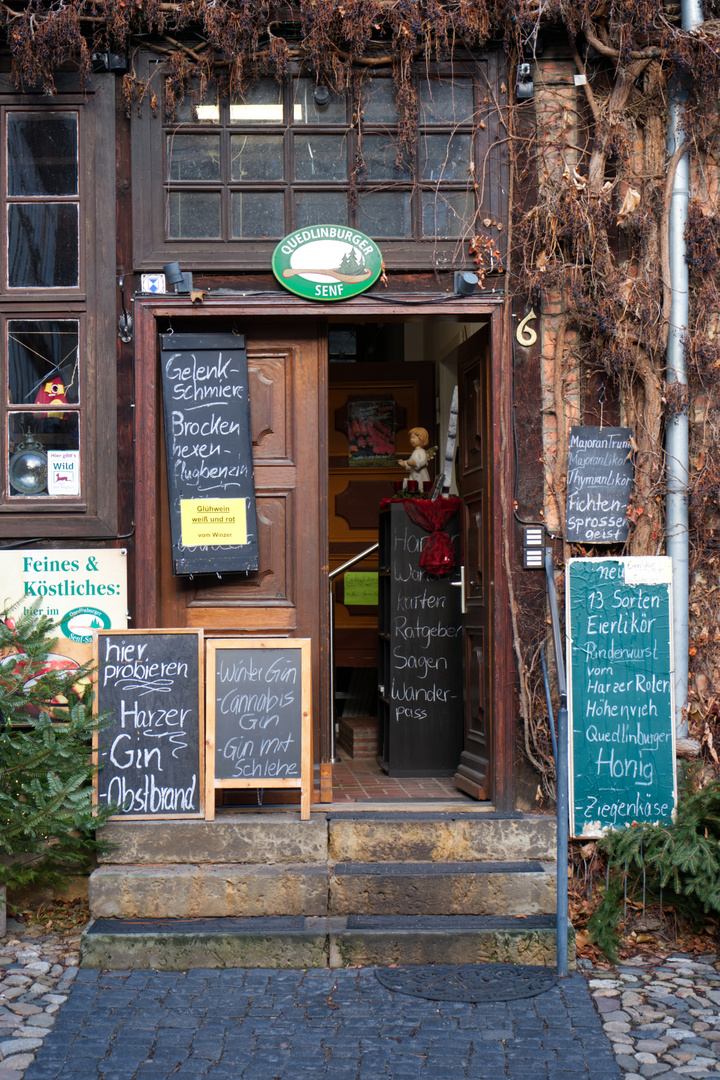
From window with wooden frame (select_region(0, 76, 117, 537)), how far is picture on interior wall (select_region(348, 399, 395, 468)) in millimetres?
3658

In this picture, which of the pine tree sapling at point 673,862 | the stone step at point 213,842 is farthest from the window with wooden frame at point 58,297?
the pine tree sapling at point 673,862

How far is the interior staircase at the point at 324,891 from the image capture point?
4680 millimetres

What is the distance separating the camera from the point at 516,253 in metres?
5.62

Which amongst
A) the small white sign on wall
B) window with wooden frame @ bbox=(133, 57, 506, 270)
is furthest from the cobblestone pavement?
window with wooden frame @ bbox=(133, 57, 506, 270)

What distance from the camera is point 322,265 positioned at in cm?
560

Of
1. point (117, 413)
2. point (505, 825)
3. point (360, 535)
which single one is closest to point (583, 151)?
point (117, 413)

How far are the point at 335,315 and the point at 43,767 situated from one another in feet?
9.29

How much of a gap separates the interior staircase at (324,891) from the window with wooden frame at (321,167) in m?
3.05

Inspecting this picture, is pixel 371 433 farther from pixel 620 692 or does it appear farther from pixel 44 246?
pixel 620 692

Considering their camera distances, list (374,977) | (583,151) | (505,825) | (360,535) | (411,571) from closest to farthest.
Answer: (374,977) < (505,825) < (583,151) < (411,571) < (360,535)

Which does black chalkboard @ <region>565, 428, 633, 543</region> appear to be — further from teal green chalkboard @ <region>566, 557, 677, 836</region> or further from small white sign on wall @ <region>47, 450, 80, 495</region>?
small white sign on wall @ <region>47, 450, 80, 495</region>

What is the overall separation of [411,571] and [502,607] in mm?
1161

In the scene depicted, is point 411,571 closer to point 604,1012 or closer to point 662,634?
point 662,634

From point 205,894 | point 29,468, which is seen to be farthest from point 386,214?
point 205,894
